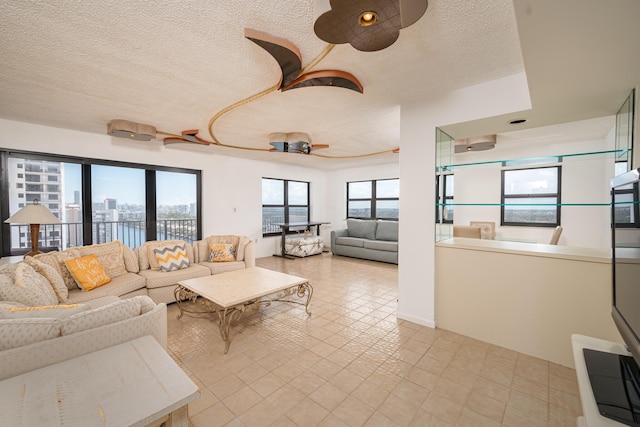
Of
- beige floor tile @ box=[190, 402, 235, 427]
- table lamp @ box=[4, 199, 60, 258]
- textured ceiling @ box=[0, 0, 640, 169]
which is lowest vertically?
beige floor tile @ box=[190, 402, 235, 427]

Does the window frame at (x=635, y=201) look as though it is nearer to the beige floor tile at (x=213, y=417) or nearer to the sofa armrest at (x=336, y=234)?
the beige floor tile at (x=213, y=417)

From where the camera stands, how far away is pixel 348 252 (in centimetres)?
650

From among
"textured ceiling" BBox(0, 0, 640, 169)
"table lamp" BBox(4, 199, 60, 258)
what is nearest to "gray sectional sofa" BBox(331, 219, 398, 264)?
"textured ceiling" BBox(0, 0, 640, 169)

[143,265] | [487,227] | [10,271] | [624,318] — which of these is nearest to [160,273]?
[143,265]

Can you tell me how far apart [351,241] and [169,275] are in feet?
13.6

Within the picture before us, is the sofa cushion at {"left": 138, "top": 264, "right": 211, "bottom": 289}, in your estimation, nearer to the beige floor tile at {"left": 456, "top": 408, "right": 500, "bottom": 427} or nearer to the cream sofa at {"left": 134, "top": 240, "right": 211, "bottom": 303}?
the cream sofa at {"left": 134, "top": 240, "right": 211, "bottom": 303}

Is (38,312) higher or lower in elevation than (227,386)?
higher

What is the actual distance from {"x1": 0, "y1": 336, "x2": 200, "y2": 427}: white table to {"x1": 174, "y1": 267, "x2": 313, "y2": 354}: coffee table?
1138mm

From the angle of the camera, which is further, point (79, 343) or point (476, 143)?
point (476, 143)

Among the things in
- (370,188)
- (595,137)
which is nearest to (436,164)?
(595,137)

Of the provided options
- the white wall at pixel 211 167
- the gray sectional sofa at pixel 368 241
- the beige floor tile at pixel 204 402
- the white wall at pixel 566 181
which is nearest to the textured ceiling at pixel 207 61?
the white wall at pixel 211 167

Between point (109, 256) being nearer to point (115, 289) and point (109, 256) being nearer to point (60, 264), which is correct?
point (60, 264)

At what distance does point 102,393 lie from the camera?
39.6 inches

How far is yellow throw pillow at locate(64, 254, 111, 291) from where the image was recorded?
A: 277 centimetres
